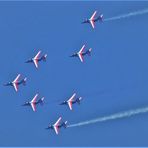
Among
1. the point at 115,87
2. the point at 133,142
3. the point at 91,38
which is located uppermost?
the point at 91,38

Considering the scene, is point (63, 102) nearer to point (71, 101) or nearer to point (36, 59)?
point (71, 101)

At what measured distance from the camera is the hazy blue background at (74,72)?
30.0 meters

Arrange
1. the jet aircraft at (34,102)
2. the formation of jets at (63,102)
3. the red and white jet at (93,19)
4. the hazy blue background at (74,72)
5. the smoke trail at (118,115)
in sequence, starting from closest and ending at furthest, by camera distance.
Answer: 1. the smoke trail at (118,115)
2. the hazy blue background at (74,72)
3. the formation of jets at (63,102)
4. the jet aircraft at (34,102)
5. the red and white jet at (93,19)

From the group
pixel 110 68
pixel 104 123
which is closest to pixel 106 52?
pixel 110 68

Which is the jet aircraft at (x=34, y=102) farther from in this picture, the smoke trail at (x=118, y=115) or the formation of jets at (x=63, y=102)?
the smoke trail at (x=118, y=115)

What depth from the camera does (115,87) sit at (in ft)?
99.2

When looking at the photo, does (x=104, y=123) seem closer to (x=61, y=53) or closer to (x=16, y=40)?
(x=61, y=53)

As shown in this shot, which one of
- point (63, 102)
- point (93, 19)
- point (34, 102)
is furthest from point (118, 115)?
point (93, 19)

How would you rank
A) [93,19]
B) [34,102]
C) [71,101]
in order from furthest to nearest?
1. [93,19]
2. [34,102]
3. [71,101]

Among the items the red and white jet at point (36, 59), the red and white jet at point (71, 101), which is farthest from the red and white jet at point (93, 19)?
the red and white jet at point (71, 101)

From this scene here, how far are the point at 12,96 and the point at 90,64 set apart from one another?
4.01m

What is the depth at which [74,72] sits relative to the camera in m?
30.5

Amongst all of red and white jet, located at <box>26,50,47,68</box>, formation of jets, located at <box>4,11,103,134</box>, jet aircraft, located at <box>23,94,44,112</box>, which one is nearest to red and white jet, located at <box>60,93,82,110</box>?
formation of jets, located at <box>4,11,103,134</box>

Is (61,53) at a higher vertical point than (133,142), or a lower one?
higher
